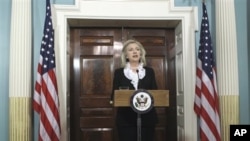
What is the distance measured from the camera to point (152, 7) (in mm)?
4449

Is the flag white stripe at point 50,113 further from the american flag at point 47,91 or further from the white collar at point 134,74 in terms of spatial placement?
the white collar at point 134,74

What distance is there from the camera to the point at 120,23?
4.71 metres

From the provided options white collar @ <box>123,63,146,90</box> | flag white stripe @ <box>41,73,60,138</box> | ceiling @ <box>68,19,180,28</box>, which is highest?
ceiling @ <box>68,19,180,28</box>

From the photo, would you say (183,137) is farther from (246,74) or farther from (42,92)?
(42,92)

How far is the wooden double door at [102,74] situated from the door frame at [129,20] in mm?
353

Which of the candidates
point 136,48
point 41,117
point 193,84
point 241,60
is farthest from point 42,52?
point 241,60

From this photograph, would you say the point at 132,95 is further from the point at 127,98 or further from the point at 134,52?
the point at 134,52

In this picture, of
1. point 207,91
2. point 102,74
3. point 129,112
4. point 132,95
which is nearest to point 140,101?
point 132,95

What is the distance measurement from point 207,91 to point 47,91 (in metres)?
1.82

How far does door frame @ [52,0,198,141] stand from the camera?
4.30 meters

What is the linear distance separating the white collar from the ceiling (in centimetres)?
136

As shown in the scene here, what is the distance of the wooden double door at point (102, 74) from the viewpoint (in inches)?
189

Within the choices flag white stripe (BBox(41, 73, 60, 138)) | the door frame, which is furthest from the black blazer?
the door frame

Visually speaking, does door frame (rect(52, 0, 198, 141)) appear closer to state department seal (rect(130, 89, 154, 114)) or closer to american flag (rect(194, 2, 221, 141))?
american flag (rect(194, 2, 221, 141))
